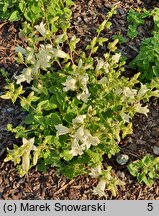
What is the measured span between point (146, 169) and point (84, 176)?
0.43 m

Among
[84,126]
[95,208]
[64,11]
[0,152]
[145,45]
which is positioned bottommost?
[95,208]

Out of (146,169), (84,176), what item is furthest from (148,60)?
(84,176)

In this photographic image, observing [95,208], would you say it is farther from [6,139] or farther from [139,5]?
[139,5]

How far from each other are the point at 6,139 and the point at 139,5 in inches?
69.5

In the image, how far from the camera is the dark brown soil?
335cm

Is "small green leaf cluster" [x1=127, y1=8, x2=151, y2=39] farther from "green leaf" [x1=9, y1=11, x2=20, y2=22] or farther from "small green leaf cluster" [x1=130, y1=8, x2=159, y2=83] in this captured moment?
"green leaf" [x1=9, y1=11, x2=20, y2=22]

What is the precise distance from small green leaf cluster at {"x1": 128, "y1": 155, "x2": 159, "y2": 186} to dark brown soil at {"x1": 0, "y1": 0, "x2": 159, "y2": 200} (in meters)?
0.06

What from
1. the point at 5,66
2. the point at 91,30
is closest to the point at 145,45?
the point at 91,30

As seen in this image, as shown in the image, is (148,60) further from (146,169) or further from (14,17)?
(14,17)

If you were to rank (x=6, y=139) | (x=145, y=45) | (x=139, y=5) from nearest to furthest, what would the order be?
(x=6, y=139) → (x=145, y=45) → (x=139, y=5)

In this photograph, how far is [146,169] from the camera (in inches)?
132

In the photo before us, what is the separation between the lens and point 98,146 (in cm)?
331

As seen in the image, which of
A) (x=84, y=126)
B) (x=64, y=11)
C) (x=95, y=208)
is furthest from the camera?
(x=64, y=11)

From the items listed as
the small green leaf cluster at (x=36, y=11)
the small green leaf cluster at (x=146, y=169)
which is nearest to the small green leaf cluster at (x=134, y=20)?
the small green leaf cluster at (x=36, y=11)
